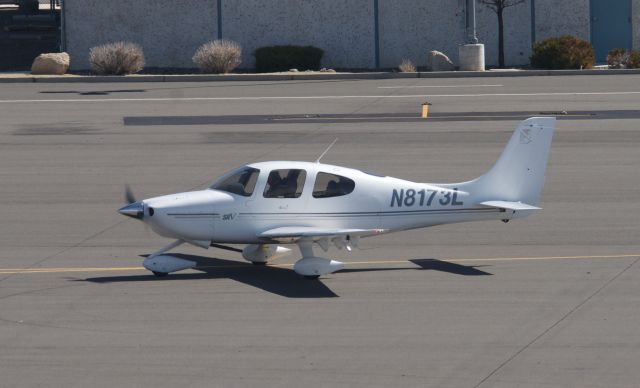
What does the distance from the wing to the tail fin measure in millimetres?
1697

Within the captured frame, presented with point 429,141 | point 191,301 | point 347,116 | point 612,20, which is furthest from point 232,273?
point 612,20

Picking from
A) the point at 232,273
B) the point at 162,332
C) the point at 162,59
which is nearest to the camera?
the point at 162,332

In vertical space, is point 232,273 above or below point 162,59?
below

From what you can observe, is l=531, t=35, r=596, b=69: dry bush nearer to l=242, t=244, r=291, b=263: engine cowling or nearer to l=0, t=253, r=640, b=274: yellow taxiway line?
l=0, t=253, r=640, b=274: yellow taxiway line

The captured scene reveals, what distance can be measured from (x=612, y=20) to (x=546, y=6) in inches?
118

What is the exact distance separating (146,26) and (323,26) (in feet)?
23.8

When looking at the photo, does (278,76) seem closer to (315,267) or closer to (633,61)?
(633,61)

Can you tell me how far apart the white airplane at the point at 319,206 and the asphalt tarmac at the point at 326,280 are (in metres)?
0.56

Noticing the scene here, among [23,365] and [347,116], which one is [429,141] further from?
[23,365]

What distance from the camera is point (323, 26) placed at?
162 feet

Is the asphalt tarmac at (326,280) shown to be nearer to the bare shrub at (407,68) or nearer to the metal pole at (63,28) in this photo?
the bare shrub at (407,68)

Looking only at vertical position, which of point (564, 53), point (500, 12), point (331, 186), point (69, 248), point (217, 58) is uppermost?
point (500, 12)

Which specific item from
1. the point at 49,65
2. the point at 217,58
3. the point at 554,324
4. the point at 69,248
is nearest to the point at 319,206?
the point at 554,324

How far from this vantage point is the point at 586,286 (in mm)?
15867
